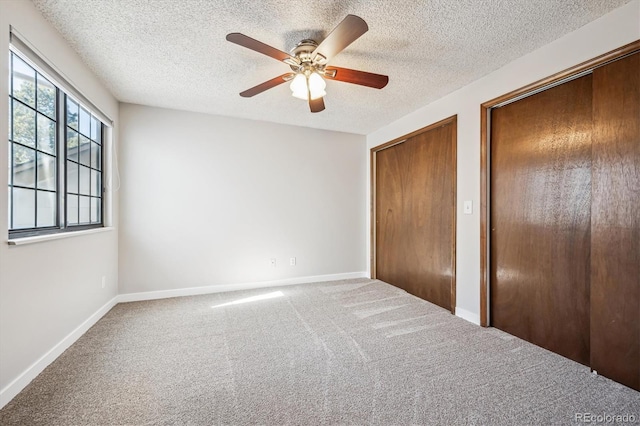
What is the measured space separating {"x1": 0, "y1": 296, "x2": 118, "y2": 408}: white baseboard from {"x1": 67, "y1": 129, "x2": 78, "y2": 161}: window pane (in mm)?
1434

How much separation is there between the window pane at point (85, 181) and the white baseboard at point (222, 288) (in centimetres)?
130

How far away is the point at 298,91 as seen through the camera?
2139mm

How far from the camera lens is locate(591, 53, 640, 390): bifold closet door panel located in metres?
1.59

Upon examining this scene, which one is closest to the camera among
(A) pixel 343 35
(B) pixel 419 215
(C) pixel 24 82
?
(A) pixel 343 35

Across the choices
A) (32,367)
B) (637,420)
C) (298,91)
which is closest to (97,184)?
(32,367)

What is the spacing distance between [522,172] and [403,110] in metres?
1.57

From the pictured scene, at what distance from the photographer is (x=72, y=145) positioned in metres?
2.33

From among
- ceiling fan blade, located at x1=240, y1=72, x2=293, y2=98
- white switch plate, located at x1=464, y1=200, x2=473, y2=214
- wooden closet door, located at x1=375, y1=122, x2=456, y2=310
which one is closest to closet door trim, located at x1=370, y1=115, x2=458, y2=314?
wooden closet door, located at x1=375, y1=122, x2=456, y2=310

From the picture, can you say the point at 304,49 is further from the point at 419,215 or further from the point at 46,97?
the point at 419,215

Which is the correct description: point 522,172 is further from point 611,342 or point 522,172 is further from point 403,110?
point 403,110

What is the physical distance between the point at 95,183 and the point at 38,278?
139 cm

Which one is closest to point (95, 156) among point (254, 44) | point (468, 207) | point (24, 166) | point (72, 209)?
point (72, 209)

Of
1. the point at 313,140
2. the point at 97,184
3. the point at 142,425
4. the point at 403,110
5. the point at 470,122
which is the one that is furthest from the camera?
the point at 313,140

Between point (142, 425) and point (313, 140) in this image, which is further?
point (313, 140)
